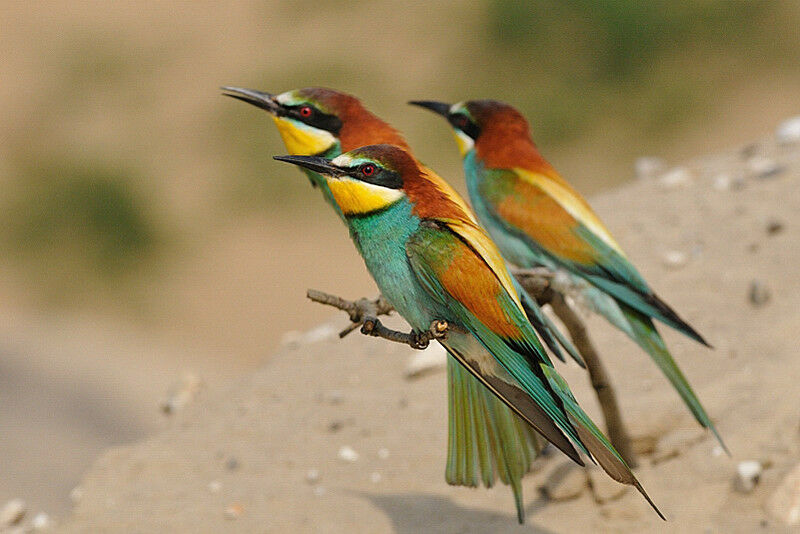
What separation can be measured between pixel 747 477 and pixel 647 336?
0.44m

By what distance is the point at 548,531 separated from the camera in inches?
103

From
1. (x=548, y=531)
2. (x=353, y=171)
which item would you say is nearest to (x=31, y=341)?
(x=548, y=531)

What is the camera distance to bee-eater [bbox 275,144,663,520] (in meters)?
1.88

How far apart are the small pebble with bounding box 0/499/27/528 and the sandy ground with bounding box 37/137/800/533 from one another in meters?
0.26

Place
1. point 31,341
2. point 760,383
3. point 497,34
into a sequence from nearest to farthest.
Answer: point 760,383
point 31,341
point 497,34

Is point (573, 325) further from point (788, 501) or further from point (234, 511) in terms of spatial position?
point (234, 511)

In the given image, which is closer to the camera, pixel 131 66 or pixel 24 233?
pixel 24 233

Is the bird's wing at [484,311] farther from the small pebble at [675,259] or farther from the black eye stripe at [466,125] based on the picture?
the small pebble at [675,259]

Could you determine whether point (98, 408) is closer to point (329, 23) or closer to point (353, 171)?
point (353, 171)

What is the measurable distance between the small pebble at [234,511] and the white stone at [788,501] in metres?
1.41

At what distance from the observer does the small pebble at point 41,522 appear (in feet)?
10.2

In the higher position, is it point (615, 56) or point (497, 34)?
point (497, 34)

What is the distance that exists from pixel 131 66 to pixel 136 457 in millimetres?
7213

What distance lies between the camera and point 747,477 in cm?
258
